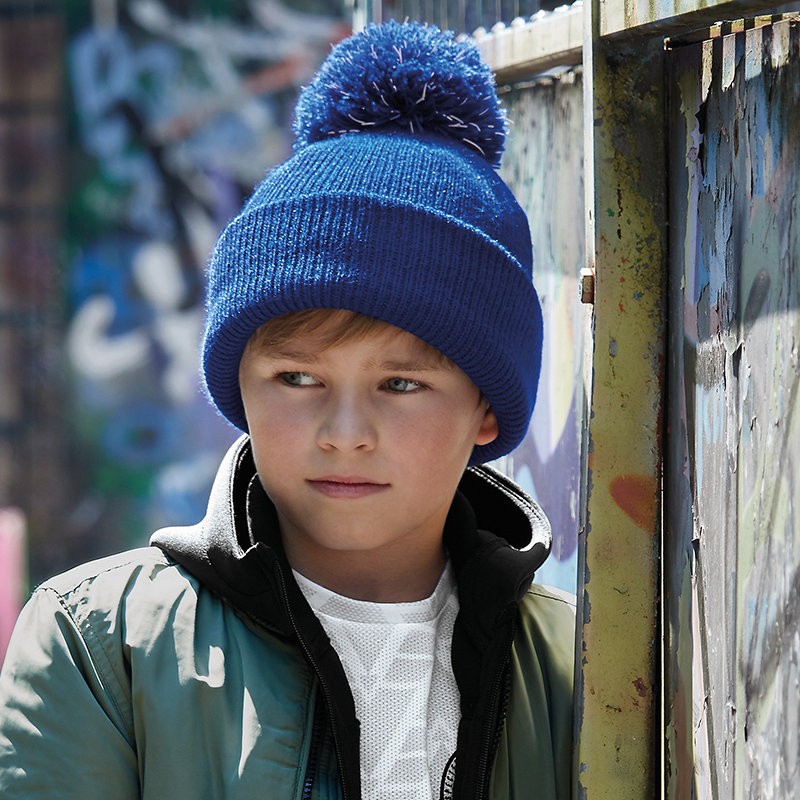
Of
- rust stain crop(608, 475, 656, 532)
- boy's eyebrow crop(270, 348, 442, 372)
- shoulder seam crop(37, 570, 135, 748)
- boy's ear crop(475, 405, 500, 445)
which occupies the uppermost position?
boy's eyebrow crop(270, 348, 442, 372)

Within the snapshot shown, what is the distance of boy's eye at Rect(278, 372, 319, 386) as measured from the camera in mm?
1781

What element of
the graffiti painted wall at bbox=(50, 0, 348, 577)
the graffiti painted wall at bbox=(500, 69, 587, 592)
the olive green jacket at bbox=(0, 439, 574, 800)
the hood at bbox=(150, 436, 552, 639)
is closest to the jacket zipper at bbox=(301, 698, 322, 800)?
the olive green jacket at bbox=(0, 439, 574, 800)

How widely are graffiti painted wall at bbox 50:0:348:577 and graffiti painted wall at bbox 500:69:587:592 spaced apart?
156 inches

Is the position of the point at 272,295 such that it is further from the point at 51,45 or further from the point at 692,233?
the point at 51,45

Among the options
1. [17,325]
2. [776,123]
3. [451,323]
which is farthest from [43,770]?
[17,325]

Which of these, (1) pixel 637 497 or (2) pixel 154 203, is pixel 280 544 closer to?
(1) pixel 637 497

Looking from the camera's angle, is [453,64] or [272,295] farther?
[453,64]

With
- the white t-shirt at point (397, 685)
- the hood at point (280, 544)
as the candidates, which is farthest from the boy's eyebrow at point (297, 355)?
the white t-shirt at point (397, 685)

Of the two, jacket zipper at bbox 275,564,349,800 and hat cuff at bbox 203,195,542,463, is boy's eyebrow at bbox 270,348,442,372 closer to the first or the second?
hat cuff at bbox 203,195,542,463

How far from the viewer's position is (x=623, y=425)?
1.65 m

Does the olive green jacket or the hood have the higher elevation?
the hood

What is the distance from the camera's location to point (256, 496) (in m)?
1.89

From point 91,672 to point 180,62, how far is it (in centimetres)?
485

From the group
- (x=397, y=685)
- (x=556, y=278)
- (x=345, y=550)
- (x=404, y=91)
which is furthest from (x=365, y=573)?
(x=404, y=91)
